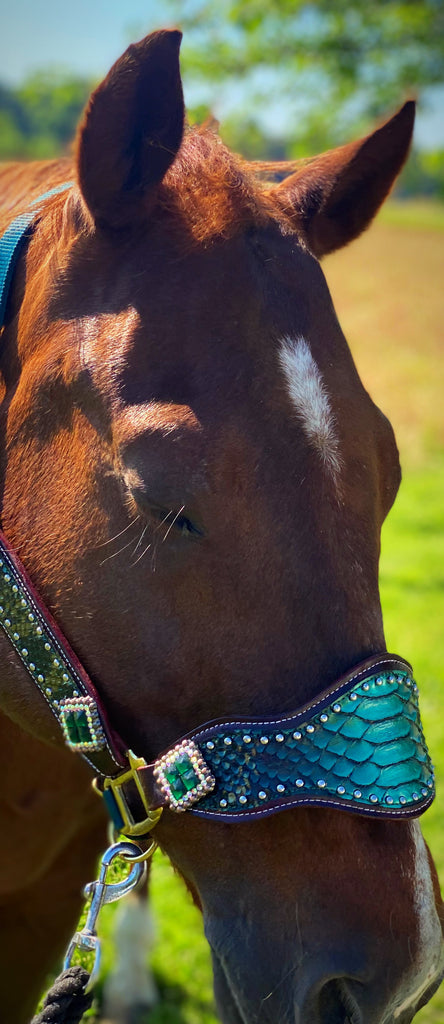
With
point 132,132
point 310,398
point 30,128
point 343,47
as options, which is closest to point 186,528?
point 310,398

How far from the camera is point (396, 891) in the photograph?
1.51m

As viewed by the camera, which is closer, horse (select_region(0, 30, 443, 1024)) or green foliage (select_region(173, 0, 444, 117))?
horse (select_region(0, 30, 443, 1024))

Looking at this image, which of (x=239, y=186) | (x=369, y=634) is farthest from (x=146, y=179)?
(x=369, y=634)

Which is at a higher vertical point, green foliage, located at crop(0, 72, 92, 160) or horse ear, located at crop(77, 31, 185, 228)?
green foliage, located at crop(0, 72, 92, 160)

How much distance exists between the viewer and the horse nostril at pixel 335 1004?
1513mm

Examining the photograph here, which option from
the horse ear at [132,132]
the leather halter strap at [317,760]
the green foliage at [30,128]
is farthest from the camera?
the green foliage at [30,128]

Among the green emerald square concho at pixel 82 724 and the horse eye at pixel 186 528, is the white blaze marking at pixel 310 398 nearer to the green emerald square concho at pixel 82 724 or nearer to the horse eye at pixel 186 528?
the horse eye at pixel 186 528

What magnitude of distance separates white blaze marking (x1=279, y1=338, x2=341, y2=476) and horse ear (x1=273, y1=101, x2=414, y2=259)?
0.47 m

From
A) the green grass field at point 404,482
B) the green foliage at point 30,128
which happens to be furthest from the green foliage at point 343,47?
the green foliage at point 30,128

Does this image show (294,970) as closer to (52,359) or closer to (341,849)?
(341,849)

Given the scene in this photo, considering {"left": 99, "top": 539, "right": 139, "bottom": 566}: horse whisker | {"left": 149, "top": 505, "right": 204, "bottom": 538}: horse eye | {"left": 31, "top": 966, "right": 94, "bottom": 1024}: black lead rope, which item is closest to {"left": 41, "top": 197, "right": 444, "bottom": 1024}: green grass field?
{"left": 31, "top": 966, "right": 94, "bottom": 1024}: black lead rope

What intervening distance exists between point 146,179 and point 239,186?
0.21 m

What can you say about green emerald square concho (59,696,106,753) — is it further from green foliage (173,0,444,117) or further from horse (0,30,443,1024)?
green foliage (173,0,444,117)

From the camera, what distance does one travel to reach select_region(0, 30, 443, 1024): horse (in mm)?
1533
